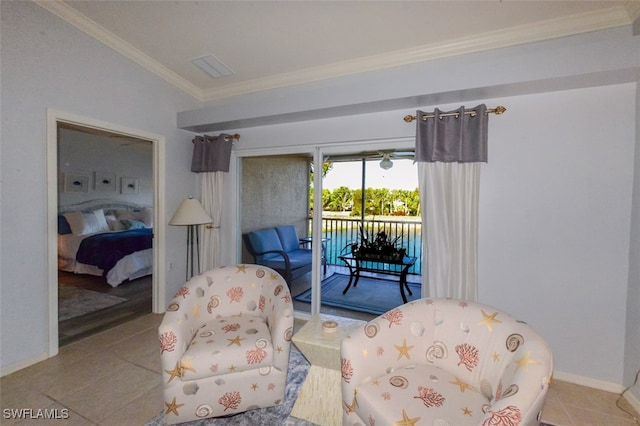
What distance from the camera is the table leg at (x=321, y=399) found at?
5.15 feet

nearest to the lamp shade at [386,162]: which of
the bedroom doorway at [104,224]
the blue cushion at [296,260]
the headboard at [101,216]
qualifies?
the blue cushion at [296,260]

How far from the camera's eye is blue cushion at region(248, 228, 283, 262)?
132 inches

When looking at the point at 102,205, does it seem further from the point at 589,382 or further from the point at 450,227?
the point at 589,382

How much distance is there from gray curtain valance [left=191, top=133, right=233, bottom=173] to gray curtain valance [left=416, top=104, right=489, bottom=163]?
2153 millimetres

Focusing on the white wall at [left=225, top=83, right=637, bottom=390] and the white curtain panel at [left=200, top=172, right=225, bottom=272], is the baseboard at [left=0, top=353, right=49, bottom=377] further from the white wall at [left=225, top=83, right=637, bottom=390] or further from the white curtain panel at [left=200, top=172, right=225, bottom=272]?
the white wall at [left=225, top=83, right=637, bottom=390]

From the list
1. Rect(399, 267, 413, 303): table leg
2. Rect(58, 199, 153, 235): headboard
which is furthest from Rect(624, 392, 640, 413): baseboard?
Rect(58, 199, 153, 235): headboard

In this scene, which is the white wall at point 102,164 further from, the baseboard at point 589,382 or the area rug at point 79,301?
the baseboard at point 589,382

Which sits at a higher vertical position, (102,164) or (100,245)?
(102,164)

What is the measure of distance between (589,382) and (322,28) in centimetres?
333

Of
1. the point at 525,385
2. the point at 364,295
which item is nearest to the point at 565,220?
the point at 525,385

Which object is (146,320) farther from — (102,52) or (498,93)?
(498,93)

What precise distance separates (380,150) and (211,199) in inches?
83.0

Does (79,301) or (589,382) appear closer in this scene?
(589,382)

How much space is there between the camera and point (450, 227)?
229 cm
